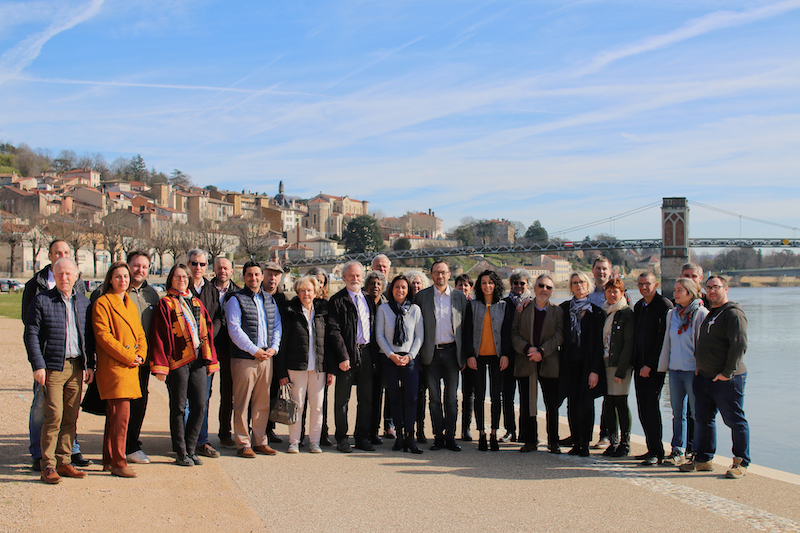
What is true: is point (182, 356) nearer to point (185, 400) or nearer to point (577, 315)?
point (185, 400)

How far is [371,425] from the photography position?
6.01 meters

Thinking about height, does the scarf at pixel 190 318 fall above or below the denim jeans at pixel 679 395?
above

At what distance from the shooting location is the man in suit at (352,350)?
5.63 m

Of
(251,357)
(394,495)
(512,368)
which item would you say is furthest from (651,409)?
(251,357)

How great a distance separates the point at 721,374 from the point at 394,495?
264 cm

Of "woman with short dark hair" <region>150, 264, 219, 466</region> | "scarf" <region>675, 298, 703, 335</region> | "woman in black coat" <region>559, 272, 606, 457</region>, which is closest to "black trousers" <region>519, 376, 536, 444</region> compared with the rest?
"woman in black coat" <region>559, 272, 606, 457</region>

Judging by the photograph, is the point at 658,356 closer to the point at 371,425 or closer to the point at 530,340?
the point at 530,340

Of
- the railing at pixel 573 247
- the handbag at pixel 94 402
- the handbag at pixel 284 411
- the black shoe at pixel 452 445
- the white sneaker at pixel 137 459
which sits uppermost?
the railing at pixel 573 247

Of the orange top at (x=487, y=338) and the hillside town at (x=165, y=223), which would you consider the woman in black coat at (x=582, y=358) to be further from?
the hillside town at (x=165, y=223)

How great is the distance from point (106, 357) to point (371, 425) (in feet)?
8.05

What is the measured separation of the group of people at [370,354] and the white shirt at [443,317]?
0.01m

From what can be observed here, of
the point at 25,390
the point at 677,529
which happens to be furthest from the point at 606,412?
the point at 25,390

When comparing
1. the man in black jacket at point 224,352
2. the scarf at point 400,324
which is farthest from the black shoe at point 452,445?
the man in black jacket at point 224,352

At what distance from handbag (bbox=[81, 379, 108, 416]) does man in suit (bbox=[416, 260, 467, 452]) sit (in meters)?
2.61
